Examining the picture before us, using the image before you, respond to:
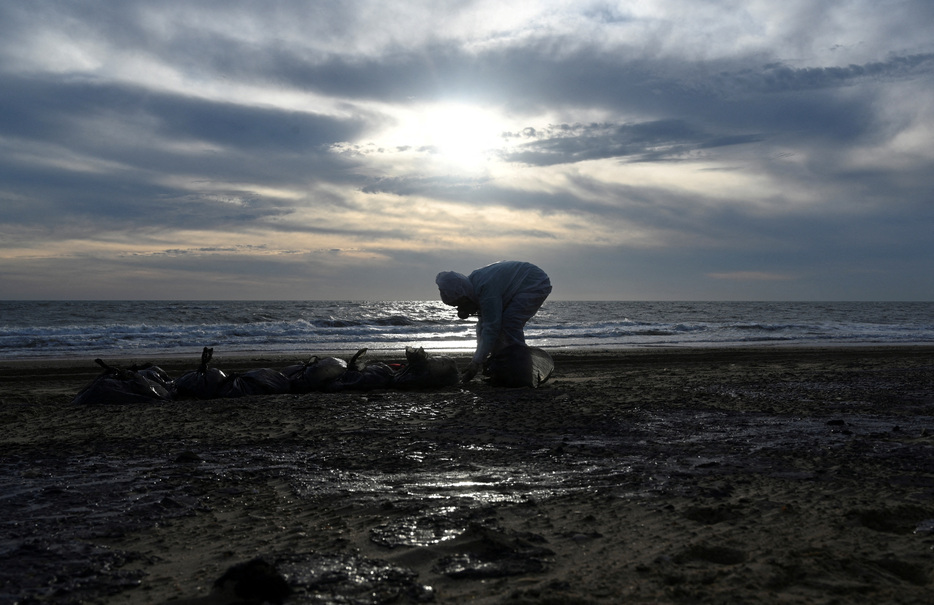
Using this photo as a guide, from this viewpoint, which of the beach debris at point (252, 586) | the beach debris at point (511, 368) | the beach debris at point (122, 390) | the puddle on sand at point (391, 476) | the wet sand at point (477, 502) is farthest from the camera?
the beach debris at point (511, 368)

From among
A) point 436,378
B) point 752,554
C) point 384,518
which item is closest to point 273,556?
point 384,518

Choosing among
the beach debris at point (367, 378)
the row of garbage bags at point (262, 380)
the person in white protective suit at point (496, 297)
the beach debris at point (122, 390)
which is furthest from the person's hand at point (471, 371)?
the beach debris at point (122, 390)

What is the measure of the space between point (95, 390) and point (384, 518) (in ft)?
16.2

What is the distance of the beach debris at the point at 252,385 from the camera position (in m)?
6.75

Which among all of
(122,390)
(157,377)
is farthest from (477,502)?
(157,377)

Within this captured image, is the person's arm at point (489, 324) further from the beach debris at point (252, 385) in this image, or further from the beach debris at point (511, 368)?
the beach debris at point (252, 385)

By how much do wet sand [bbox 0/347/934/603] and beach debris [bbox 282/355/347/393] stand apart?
121 cm

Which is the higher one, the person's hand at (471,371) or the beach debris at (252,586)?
the person's hand at (471,371)

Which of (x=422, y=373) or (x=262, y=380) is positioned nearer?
(x=262, y=380)

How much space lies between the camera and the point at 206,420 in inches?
207

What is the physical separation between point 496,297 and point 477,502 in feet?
A: 13.4

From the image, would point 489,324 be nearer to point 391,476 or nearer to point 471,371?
point 471,371

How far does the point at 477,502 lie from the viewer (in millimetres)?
2914

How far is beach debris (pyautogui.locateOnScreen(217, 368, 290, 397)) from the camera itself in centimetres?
675
